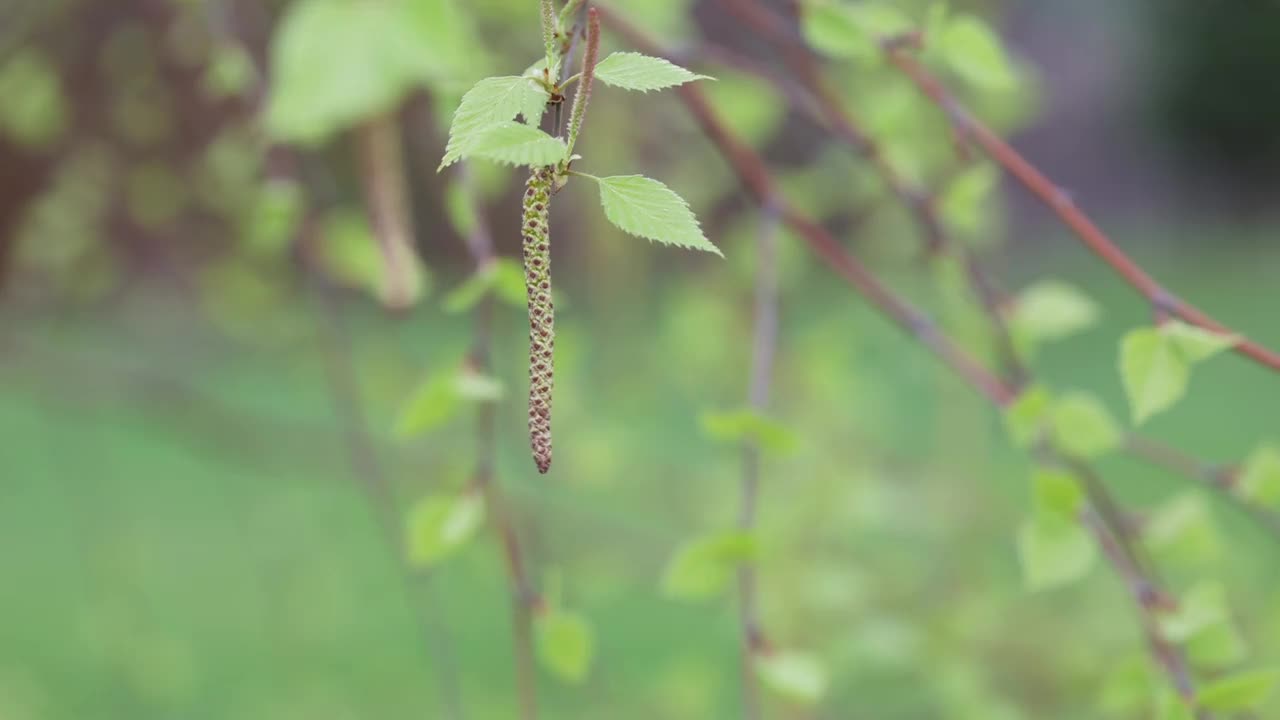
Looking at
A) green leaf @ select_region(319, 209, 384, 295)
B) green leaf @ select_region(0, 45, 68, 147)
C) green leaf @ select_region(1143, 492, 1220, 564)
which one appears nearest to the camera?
green leaf @ select_region(1143, 492, 1220, 564)

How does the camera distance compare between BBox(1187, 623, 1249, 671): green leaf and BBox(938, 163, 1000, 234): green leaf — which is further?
BBox(938, 163, 1000, 234): green leaf

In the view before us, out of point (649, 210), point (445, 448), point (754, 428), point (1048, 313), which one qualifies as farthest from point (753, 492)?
point (445, 448)

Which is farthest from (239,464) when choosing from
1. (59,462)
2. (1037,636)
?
(1037,636)

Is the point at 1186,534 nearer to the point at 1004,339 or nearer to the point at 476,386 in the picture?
the point at 1004,339

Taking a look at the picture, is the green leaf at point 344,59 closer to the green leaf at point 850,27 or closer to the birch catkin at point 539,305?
the birch catkin at point 539,305

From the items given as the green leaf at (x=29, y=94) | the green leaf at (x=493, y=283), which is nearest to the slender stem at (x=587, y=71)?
the green leaf at (x=493, y=283)

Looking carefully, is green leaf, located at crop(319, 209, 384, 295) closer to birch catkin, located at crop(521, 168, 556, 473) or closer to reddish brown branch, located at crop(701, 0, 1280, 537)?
reddish brown branch, located at crop(701, 0, 1280, 537)

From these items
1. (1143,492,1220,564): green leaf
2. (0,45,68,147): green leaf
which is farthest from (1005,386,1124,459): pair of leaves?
(0,45,68,147): green leaf
